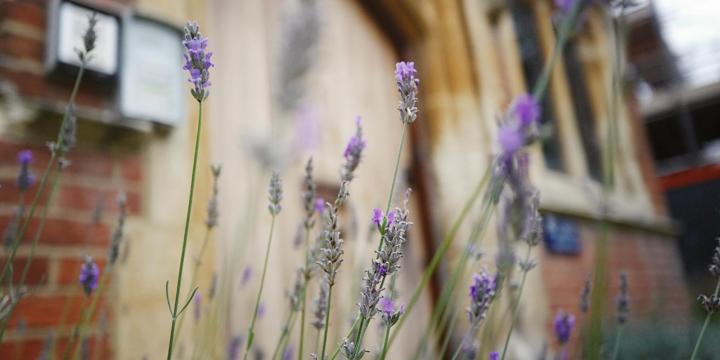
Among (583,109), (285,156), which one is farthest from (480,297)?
(583,109)

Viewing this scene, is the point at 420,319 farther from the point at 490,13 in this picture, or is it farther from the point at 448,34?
the point at 490,13

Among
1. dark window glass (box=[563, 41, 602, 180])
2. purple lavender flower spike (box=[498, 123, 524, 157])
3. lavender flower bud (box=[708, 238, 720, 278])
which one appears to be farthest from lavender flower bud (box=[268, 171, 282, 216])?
dark window glass (box=[563, 41, 602, 180])

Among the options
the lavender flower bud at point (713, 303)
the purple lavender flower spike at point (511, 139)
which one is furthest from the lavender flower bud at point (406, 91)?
the lavender flower bud at point (713, 303)

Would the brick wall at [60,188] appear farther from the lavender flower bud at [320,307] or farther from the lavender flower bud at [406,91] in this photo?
the lavender flower bud at [406,91]

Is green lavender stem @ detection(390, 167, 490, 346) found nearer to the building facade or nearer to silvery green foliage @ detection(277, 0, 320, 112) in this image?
the building facade

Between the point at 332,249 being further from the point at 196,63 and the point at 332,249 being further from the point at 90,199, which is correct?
the point at 90,199

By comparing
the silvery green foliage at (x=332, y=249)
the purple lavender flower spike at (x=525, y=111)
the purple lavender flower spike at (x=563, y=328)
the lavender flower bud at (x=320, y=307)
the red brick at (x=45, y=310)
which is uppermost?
the purple lavender flower spike at (x=525, y=111)

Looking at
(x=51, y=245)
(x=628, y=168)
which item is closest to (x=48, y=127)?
(x=51, y=245)
